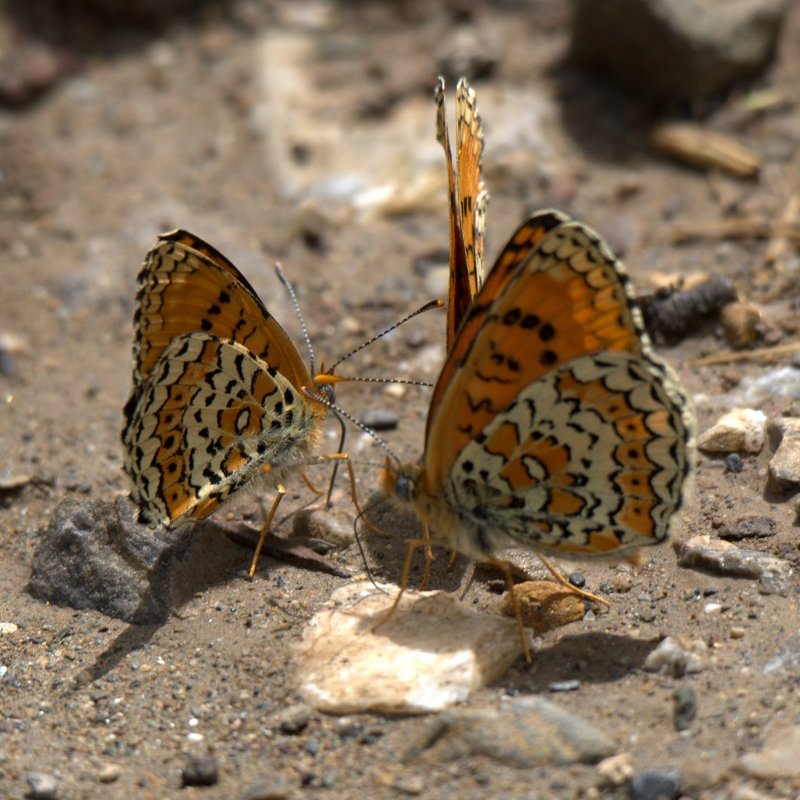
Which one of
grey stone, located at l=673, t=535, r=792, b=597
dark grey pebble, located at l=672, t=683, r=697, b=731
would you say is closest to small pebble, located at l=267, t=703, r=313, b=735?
dark grey pebble, located at l=672, t=683, r=697, b=731

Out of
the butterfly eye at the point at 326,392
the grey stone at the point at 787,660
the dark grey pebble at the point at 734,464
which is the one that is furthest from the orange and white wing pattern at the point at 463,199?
the grey stone at the point at 787,660

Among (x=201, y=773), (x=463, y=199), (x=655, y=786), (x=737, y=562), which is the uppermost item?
(x=463, y=199)

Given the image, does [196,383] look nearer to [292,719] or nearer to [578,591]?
[292,719]

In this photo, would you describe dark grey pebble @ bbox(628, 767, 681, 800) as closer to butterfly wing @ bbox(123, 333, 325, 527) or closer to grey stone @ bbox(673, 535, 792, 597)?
grey stone @ bbox(673, 535, 792, 597)

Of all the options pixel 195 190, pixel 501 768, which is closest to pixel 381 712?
pixel 501 768

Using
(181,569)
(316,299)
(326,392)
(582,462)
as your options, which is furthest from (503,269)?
(316,299)

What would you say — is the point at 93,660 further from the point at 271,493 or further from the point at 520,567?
the point at 520,567
